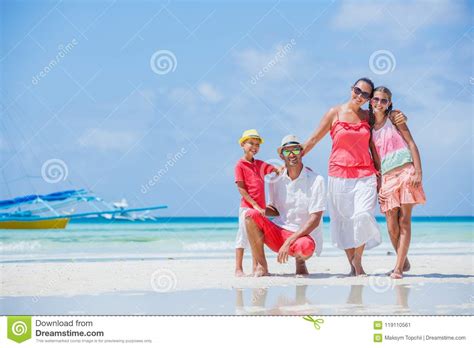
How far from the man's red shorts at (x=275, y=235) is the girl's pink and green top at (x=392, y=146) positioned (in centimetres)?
102

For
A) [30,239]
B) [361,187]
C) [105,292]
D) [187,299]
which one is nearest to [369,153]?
[361,187]

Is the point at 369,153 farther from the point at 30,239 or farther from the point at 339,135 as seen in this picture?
the point at 30,239

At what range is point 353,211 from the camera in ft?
20.2

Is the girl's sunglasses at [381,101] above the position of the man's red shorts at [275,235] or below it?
above

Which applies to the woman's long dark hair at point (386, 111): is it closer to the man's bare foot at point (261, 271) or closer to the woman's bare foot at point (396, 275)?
the woman's bare foot at point (396, 275)

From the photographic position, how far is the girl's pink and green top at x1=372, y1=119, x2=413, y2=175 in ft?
19.5

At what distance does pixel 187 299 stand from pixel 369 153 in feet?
6.97

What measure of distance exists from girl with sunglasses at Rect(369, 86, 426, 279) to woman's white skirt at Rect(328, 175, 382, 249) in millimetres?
140

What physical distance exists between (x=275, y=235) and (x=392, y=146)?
52.5 inches

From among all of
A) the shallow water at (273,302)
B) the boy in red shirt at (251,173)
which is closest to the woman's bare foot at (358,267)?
the shallow water at (273,302)

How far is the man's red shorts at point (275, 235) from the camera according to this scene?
6.09 meters
